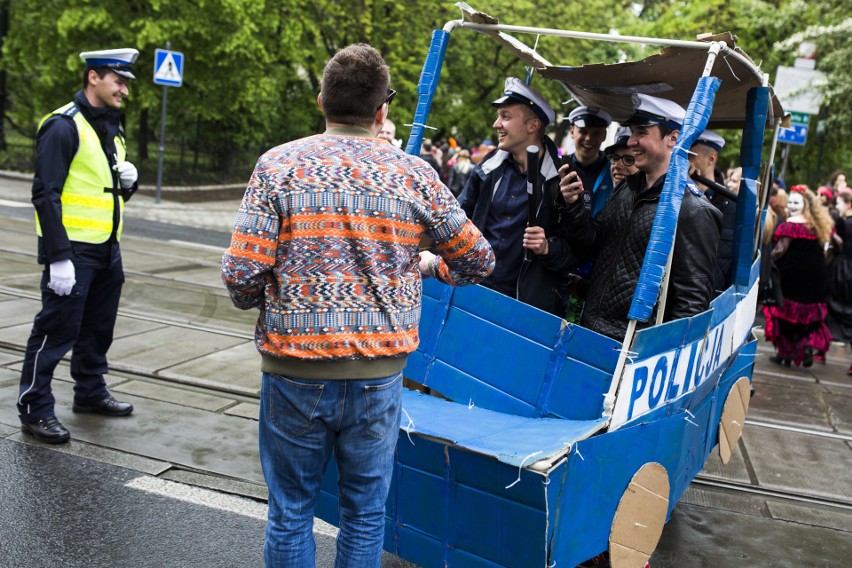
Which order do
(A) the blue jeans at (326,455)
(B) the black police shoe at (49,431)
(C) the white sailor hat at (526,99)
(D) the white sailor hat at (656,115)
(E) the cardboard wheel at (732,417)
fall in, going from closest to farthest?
(A) the blue jeans at (326,455)
(D) the white sailor hat at (656,115)
(C) the white sailor hat at (526,99)
(E) the cardboard wheel at (732,417)
(B) the black police shoe at (49,431)

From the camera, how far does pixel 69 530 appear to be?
357 cm

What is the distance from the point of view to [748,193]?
13.3 ft

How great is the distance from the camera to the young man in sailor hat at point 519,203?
3.81 metres

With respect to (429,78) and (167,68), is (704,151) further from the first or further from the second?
(167,68)

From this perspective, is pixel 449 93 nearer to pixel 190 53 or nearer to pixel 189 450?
pixel 190 53

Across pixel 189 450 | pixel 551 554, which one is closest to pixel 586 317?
pixel 551 554

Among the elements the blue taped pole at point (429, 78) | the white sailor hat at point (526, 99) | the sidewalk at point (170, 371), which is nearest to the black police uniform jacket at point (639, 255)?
the white sailor hat at point (526, 99)

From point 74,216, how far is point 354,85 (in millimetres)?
2728

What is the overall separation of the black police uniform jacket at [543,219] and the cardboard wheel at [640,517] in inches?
40.0

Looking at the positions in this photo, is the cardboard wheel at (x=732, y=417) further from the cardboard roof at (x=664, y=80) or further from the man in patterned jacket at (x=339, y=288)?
the man in patterned jacket at (x=339, y=288)

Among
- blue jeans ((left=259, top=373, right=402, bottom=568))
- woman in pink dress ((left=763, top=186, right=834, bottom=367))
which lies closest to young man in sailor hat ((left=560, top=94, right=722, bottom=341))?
blue jeans ((left=259, top=373, right=402, bottom=568))

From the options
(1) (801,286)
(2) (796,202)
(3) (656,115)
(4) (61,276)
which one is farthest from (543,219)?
(1) (801,286)

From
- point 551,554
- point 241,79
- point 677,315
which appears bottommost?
point 551,554

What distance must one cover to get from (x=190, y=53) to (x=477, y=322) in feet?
60.0
